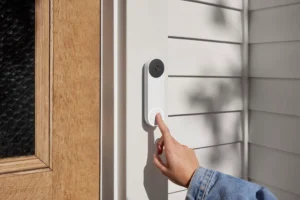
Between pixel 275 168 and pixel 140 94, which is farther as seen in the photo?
pixel 275 168

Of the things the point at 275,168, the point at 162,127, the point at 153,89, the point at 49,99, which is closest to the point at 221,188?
the point at 162,127

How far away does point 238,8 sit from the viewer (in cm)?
166

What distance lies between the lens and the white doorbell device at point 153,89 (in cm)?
116

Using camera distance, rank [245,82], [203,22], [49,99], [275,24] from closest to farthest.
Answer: [49,99]
[203,22]
[275,24]
[245,82]

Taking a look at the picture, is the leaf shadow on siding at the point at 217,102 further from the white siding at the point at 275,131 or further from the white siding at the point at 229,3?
the white siding at the point at 229,3

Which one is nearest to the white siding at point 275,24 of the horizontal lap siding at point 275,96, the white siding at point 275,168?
the horizontal lap siding at point 275,96

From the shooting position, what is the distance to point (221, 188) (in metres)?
0.93

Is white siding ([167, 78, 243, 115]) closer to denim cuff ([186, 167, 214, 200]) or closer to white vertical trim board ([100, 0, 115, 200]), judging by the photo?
white vertical trim board ([100, 0, 115, 200])

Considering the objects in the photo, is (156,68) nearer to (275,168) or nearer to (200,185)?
(200,185)

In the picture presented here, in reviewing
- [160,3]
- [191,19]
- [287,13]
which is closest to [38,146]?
[160,3]

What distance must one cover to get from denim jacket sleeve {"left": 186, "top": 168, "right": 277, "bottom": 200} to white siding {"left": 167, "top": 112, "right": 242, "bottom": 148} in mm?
432

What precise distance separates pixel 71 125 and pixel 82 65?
20 cm

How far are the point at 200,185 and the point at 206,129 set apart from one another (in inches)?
22.8

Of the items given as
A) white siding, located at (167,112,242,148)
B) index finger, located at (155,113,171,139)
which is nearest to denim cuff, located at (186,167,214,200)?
index finger, located at (155,113,171,139)
